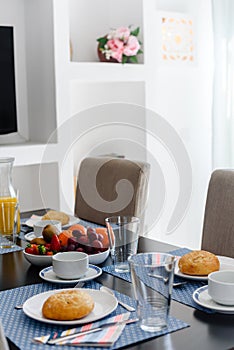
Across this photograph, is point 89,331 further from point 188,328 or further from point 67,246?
point 67,246

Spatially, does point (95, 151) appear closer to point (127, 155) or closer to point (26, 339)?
point (127, 155)

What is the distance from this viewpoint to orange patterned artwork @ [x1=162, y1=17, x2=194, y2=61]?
3818 millimetres

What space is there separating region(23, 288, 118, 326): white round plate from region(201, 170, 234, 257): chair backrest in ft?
2.38

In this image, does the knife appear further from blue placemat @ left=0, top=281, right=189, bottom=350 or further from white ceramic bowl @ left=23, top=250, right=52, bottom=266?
white ceramic bowl @ left=23, top=250, right=52, bottom=266

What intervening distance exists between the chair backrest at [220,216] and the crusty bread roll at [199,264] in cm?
45

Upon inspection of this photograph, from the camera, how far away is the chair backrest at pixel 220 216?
2.00 metres

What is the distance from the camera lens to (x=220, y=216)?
2.05 metres

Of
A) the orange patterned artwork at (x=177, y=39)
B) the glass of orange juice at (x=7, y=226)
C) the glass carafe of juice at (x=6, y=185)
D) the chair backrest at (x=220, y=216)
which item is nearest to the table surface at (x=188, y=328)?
the glass of orange juice at (x=7, y=226)

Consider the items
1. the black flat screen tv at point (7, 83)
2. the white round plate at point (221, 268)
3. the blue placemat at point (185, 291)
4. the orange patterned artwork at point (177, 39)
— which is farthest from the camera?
the orange patterned artwork at point (177, 39)

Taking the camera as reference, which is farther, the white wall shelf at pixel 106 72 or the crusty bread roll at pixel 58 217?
the white wall shelf at pixel 106 72

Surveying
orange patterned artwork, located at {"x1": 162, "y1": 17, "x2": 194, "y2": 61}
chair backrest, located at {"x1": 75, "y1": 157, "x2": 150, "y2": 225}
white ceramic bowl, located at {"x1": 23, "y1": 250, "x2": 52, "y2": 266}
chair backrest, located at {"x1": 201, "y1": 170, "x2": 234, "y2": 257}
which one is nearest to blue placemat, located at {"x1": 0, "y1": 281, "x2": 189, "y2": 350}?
white ceramic bowl, located at {"x1": 23, "y1": 250, "x2": 52, "y2": 266}

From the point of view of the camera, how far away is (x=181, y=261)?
1.55 meters

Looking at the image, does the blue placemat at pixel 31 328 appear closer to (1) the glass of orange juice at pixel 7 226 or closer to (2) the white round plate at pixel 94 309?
(2) the white round plate at pixel 94 309

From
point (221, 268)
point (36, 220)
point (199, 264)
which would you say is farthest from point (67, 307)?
point (36, 220)
